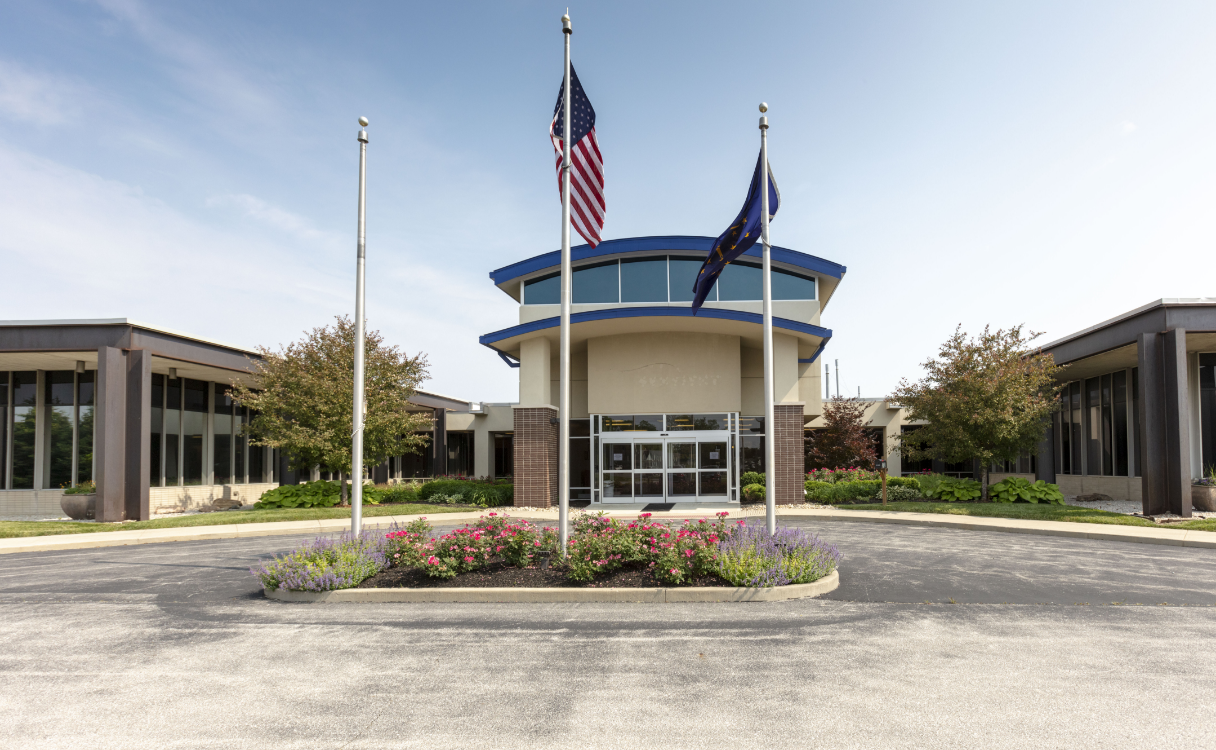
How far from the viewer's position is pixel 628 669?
21.2 ft

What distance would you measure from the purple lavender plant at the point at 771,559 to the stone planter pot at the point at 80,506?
19989mm

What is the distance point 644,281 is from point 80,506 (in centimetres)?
1878

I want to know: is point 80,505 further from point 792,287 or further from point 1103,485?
point 1103,485

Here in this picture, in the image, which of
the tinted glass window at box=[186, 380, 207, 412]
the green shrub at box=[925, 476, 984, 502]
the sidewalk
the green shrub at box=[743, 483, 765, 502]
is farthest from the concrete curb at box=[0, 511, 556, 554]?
the green shrub at box=[925, 476, 984, 502]

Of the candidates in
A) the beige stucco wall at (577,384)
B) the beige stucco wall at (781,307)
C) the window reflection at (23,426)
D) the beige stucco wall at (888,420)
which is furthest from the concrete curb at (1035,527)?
the window reflection at (23,426)

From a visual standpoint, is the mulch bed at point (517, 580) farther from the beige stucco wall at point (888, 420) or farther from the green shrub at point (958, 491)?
the beige stucco wall at point (888, 420)

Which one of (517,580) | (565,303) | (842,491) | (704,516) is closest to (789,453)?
(842,491)

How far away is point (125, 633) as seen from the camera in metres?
7.93

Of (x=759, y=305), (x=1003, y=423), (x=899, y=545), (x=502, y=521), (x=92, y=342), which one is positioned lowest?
(x=899, y=545)

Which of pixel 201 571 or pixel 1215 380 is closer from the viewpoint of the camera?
pixel 201 571

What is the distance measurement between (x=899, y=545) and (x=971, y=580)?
373cm

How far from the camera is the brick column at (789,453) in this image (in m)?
21.0

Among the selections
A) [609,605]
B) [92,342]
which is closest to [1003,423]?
[609,605]

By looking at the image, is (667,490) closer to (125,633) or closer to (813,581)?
(813,581)
